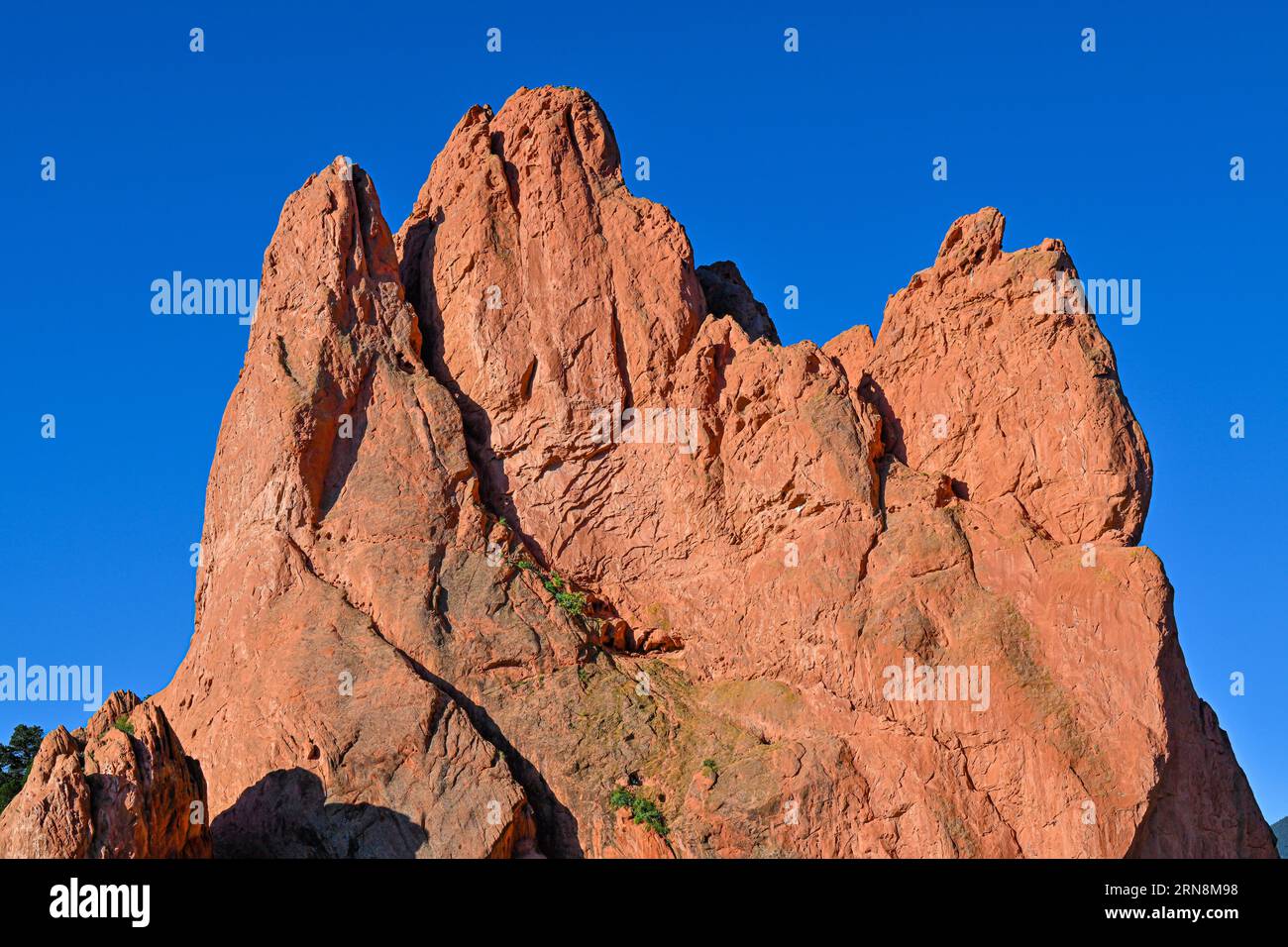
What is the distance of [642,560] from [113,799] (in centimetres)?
1879

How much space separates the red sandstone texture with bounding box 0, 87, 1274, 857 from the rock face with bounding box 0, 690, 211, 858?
366 cm

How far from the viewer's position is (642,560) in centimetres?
5281

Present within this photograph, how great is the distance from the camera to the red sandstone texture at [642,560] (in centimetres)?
4534

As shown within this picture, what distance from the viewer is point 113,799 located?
38.9 m

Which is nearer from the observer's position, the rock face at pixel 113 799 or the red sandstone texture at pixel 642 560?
the rock face at pixel 113 799

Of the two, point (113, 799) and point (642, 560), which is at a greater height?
point (642, 560)

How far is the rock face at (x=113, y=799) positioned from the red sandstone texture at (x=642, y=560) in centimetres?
366

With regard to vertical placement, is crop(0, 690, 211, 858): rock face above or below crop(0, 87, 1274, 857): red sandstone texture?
below

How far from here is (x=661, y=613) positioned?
51.9 meters

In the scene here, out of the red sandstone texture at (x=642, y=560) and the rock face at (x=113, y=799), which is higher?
the red sandstone texture at (x=642, y=560)

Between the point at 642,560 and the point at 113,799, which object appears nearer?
the point at 113,799

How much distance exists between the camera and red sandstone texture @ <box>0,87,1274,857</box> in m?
45.3

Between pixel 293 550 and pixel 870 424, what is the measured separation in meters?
17.1

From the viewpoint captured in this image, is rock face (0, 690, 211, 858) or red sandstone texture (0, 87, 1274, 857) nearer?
rock face (0, 690, 211, 858)
